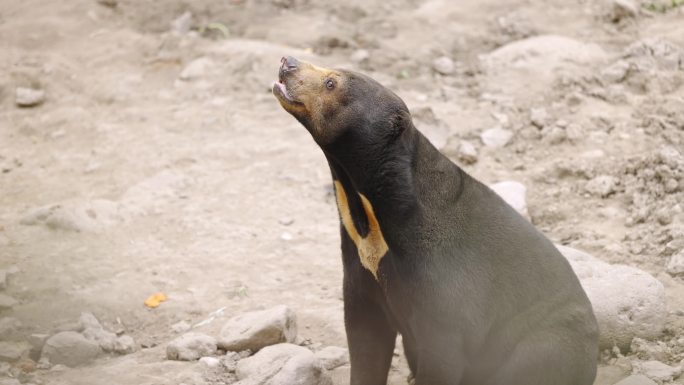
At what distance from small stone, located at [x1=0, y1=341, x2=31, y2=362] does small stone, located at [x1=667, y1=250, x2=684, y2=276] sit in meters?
3.76

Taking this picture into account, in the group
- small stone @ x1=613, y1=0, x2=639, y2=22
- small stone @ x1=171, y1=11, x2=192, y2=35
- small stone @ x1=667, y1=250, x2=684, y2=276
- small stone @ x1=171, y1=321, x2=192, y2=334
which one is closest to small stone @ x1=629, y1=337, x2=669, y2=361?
small stone @ x1=667, y1=250, x2=684, y2=276

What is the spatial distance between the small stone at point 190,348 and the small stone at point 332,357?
0.59 metres

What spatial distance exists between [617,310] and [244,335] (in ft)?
6.63

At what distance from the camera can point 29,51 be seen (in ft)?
29.2

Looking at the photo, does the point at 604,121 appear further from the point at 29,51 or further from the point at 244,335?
the point at 29,51

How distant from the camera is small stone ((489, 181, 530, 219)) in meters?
6.54

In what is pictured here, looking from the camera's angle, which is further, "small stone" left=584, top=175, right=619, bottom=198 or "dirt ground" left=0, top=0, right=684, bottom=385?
"small stone" left=584, top=175, right=619, bottom=198

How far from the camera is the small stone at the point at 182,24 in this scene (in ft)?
30.6

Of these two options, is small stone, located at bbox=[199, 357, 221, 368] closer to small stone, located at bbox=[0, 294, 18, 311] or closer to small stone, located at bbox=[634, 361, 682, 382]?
small stone, located at bbox=[0, 294, 18, 311]

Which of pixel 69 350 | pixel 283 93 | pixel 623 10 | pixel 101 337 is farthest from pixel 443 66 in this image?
pixel 69 350

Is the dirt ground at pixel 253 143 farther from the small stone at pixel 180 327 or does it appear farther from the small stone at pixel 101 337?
the small stone at pixel 101 337

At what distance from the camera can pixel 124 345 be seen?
527 cm

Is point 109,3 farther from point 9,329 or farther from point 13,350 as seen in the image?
point 13,350

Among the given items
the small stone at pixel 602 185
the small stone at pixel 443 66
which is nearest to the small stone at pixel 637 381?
the small stone at pixel 602 185
